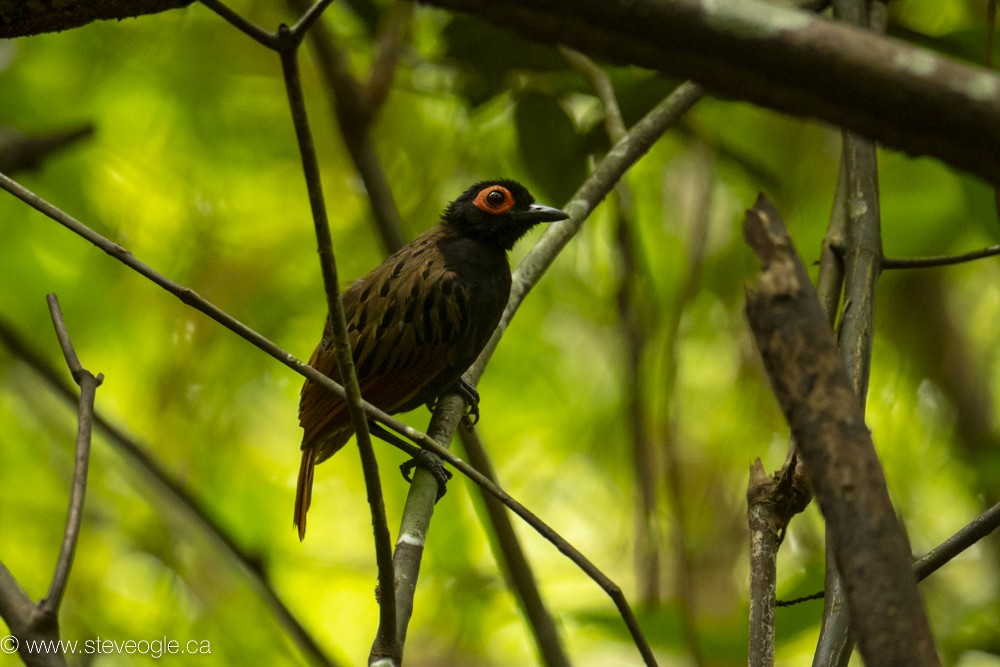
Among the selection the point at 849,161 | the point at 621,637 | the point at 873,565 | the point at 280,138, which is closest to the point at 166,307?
the point at 280,138

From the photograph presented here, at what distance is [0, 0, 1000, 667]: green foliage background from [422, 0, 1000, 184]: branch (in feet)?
10.7

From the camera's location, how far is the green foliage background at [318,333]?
471 centimetres

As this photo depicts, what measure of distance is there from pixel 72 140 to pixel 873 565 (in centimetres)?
342

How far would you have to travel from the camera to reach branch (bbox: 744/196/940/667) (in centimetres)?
121

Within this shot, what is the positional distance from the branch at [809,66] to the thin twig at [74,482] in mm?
952

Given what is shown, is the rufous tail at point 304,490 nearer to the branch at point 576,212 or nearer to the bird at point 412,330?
the bird at point 412,330

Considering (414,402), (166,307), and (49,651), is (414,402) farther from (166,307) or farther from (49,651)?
(49,651)

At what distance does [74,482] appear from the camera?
1.55 meters

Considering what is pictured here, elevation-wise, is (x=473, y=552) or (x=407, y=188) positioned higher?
(x=407, y=188)

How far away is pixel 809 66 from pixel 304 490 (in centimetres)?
309

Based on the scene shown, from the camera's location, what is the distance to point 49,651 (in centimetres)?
133

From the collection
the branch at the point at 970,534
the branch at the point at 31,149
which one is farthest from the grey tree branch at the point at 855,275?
the branch at the point at 31,149

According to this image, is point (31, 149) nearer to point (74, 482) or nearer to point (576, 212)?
point (576, 212)

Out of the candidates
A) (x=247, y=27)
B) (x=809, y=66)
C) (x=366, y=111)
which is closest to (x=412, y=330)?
(x=366, y=111)
